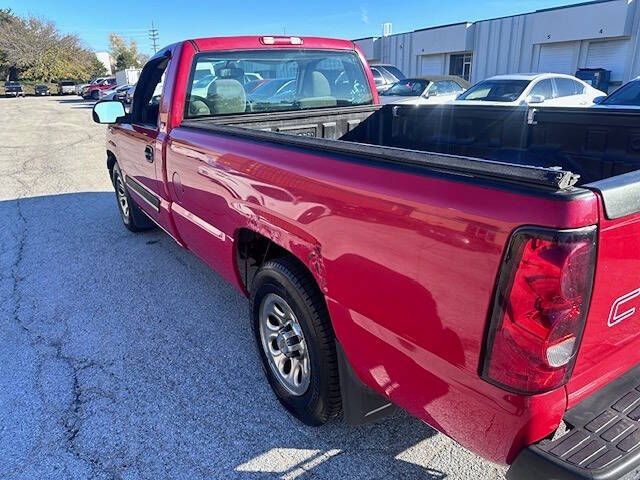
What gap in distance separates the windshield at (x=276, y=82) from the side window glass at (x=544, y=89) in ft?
24.7

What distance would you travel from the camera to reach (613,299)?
4.71ft

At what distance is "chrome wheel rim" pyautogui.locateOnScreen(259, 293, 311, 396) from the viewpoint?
247 cm

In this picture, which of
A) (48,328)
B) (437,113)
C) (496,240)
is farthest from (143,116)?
(496,240)

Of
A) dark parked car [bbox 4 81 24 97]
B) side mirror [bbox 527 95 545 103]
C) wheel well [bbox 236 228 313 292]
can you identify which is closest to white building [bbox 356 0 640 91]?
side mirror [bbox 527 95 545 103]

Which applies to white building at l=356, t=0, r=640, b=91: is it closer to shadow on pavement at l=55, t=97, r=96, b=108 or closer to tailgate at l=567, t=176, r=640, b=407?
shadow on pavement at l=55, t=97, r=96, b=108

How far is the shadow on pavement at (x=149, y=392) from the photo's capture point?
2359mm

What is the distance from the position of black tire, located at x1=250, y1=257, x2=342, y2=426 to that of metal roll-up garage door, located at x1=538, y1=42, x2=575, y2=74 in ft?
100

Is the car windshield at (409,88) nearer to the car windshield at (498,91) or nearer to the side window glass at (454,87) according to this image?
the side window glass at (454,87)

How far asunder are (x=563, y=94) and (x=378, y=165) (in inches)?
453

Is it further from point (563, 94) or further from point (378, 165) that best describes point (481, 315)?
point (563, 94)

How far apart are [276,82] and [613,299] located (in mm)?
3364

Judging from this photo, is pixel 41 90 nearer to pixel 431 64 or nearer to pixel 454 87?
pixel 431 64

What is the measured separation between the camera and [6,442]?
2.51 meters

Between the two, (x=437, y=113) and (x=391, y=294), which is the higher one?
(x=437, y=113)
